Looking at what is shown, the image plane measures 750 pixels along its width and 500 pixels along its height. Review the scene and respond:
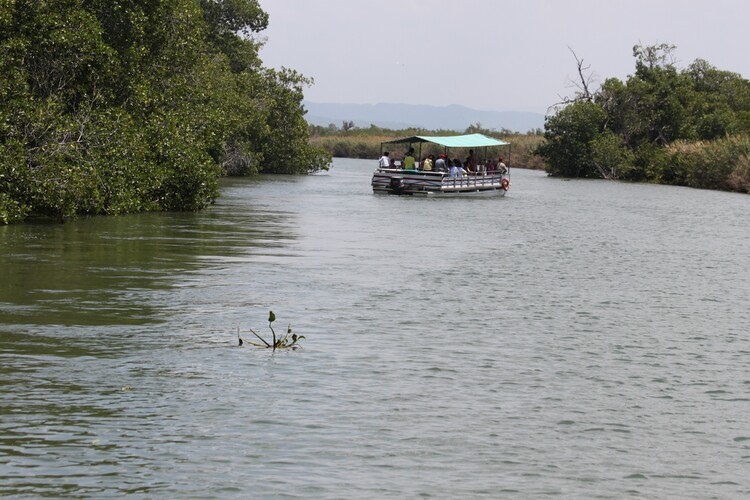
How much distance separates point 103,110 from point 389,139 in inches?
2916

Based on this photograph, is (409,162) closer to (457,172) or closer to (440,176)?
(457,172)

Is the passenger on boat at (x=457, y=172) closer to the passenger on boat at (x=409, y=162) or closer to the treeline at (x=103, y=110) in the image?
the passenger on boat at (x=409, y=162)

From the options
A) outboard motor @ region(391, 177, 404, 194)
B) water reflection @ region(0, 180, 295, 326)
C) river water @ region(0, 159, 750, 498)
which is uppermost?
outboard motor @ region(391, 177, 404, 194)

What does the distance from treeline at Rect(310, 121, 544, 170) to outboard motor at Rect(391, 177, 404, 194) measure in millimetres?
40773

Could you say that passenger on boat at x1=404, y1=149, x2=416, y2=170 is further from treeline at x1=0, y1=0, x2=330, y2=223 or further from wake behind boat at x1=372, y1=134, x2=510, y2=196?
treeline at x1=0, y1=0, x2=330, y2=223

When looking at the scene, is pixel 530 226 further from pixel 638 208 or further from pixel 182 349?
pixel 182 349

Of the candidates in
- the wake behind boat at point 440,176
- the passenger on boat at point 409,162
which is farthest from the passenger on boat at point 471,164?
the passenger on boat at point 409,162

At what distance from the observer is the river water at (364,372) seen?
26.0 ft

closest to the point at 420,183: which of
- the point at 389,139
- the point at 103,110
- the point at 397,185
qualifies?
the point at 397,185

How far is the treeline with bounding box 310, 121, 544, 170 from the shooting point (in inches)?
3634

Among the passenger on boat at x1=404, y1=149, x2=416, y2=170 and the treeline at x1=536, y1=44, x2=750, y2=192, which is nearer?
the passenger on boat at x1=404, y1=149, x2=416, y2=170

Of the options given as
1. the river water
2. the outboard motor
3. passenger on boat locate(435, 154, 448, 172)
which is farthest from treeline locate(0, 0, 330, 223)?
passenger on boat locate(435, 154, 448, 172)

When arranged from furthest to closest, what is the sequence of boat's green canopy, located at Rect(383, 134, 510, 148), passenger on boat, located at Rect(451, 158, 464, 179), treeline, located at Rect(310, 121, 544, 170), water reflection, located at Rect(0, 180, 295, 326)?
treeline, located at Rect(310, 121, 544, 170) < passenger on boat, located at Rect(451, 158, 464, 179) < boat's green canopy, located at Rect(383, 134, 510, 148) < water reflection, located at Rect(0, 180, 295, 326)

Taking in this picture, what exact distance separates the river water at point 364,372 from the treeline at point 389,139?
220 feet
